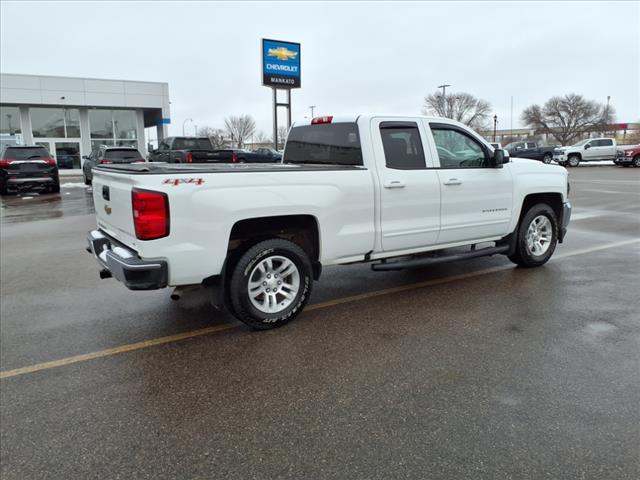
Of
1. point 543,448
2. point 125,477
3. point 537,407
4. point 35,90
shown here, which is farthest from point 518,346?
point 35,90

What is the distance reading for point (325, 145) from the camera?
18.4 ft

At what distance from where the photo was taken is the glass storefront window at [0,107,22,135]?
Result: 122 feet

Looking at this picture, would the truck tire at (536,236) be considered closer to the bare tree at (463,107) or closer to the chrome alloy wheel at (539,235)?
the chrome alloy wheel at (539,235)

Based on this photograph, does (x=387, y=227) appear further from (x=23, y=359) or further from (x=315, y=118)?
(x=23, y=359)

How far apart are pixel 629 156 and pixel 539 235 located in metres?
30.9

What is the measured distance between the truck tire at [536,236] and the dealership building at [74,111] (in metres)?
37.5

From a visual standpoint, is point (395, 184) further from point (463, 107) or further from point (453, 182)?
point (463, 107)

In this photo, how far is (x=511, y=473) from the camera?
2.47 meters

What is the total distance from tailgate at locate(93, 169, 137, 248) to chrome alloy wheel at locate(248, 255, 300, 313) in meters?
1.06

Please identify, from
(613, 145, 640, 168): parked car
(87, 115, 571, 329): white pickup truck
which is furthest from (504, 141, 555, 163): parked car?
(87, 115, 571, 329): white pickup truck

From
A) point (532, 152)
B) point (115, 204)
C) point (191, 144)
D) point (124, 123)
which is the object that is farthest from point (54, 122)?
point (115, 204)

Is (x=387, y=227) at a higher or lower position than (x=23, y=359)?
higher

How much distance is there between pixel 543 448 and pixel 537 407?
0.45 meters

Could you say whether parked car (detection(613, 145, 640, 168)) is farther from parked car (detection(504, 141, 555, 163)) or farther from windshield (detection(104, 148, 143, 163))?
windshield (detection(104, 148, 143, 163))
